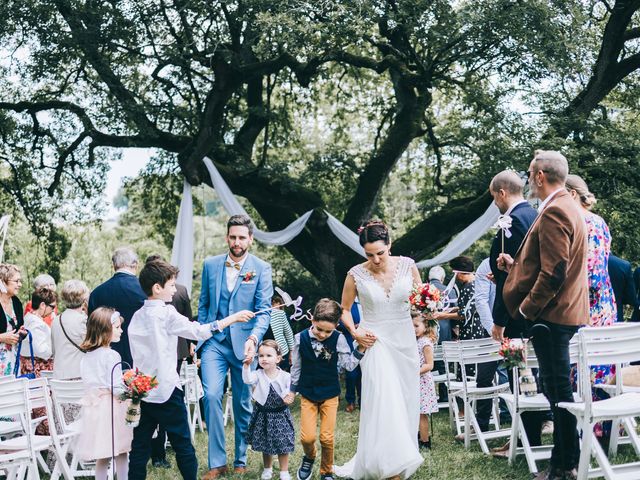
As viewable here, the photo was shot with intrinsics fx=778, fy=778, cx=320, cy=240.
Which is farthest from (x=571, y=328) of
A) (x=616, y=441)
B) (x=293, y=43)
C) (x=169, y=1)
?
(x=169, y=1)

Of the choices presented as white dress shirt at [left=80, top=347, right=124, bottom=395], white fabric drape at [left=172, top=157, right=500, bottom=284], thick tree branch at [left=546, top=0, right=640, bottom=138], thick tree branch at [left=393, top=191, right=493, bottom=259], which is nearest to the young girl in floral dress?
white dress shirt at [left=80, top=347, right=124, bottom=395]

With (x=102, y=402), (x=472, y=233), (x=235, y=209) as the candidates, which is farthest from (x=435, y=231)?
(x=102, y=402)

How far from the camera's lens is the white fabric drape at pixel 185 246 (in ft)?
42.5

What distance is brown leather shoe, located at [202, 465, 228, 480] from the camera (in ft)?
20.4

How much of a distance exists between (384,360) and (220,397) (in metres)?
1.52

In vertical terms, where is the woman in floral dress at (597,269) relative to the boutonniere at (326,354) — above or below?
above

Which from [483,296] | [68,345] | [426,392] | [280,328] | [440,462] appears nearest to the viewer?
[440,462]

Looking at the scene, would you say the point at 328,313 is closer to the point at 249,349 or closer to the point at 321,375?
the point at 321,375

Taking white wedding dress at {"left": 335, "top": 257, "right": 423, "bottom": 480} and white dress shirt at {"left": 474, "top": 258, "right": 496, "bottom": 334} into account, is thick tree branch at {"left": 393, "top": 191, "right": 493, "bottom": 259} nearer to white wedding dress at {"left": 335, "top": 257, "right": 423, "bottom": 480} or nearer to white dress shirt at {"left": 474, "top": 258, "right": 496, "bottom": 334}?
white dress shirt at {"left": 474, "top": 258, "right": 496, "bottom": 334}

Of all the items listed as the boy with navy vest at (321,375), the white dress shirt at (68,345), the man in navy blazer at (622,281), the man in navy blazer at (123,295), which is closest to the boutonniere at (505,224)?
the boy with navy vest at (321,375)

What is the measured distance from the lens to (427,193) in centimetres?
1708

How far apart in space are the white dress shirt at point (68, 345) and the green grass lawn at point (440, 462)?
1.16 m

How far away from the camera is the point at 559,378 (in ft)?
16.1

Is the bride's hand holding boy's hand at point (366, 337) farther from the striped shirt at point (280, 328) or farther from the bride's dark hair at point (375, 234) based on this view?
the striped shirt at point (280, 328)
